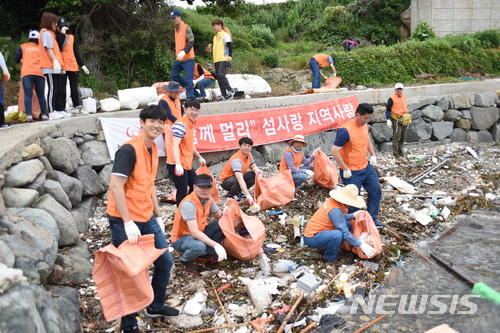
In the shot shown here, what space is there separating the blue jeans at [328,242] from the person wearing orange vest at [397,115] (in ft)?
16.9

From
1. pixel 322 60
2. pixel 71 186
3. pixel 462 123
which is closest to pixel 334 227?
pixel 71 186

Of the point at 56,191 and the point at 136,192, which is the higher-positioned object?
the point at 136,192

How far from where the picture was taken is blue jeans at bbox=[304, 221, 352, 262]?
13.8 feet

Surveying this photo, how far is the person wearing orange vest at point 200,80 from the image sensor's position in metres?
8.07

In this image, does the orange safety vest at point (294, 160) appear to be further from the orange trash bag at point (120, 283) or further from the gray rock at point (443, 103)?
the gray rock at point (443, 103)

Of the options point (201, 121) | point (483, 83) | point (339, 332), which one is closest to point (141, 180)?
point (339, 332)

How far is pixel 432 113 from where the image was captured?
34.2ft

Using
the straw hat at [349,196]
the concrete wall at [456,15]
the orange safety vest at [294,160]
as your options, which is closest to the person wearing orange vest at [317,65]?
the orange safety vest at [294,160]

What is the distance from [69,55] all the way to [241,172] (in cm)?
325

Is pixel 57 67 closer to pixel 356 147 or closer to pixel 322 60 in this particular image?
pixel 356 147

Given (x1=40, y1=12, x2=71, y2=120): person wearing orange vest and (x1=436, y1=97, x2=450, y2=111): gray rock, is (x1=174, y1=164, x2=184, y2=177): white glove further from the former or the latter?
(x1=436, y1=97, x2=450, y2=111): gray rock

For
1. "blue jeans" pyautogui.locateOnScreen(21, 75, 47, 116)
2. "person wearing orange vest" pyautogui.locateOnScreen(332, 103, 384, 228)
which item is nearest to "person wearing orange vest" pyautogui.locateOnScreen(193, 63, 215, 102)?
"blue jeans" pyautogui.locateOnScreen(21, 75, 47, 116)

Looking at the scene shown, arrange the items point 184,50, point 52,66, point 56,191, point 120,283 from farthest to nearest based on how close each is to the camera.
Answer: point 184,50 → point 52,66 → point 56,191 → point 120,283

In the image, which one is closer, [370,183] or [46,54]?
[370,183]
